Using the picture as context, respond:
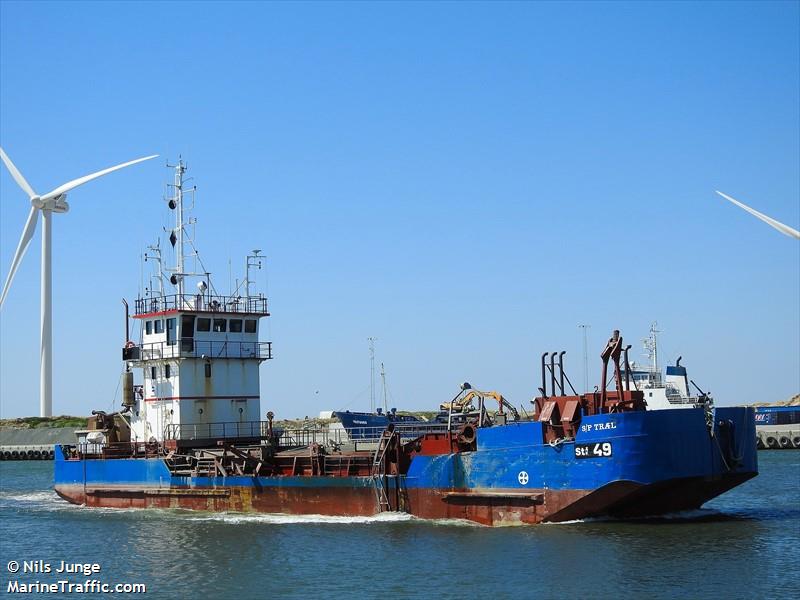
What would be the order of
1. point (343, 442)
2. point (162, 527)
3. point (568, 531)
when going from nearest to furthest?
point (568, 531)
point (162, 527)
point (343, 442)

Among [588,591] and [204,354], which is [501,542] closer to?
[588,591]

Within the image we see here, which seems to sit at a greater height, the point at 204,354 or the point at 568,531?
the point at 204,354

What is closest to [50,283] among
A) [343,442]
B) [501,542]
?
[343,442]

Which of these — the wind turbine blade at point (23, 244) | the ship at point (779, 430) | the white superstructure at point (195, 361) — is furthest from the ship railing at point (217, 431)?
the ship at point (779, 430)

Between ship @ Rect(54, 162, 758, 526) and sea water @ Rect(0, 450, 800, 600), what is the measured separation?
705 millimetres

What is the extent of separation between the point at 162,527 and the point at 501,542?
1094cm

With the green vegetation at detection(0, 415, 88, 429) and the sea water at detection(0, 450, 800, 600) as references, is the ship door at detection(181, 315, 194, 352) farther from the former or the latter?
the green vegetation at detection(0, 415, 88, 429)

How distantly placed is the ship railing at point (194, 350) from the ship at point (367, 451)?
0.05 m

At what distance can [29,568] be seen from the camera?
24859 mm

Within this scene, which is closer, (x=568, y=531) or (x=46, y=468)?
(x=568, y=531)

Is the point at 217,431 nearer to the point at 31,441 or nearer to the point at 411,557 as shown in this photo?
the point at 411,557

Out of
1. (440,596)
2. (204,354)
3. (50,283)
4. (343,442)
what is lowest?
(440,596)

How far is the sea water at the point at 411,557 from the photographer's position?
67.6 feet

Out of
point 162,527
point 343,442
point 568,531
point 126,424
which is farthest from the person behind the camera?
point 126,424
